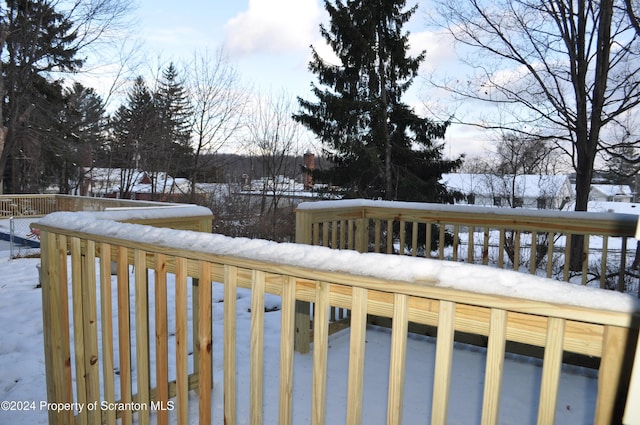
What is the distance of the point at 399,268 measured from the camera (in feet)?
3.73

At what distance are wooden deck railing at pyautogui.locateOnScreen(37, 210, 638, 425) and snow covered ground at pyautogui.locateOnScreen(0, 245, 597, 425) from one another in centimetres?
77

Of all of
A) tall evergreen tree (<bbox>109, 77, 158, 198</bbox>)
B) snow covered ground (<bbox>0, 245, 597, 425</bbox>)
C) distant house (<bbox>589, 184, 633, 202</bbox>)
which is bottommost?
snow covered ground (<bbox>0, 245, 597, 425</bbox>)

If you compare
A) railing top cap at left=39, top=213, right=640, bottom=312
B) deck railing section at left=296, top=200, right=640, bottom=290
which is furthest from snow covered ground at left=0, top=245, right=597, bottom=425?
railing top cap at left=39, top=213, right=640, bottom=312

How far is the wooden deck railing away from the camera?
90cm

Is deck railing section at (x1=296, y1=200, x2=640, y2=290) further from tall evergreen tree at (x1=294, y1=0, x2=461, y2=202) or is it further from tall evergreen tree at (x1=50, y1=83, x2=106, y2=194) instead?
tall evergreen tree at (x1=50, y1=83, x2=106, y2=194)

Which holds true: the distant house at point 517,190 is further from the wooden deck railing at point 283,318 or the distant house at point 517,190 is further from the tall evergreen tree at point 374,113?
the wooden deck railing at point 283,318

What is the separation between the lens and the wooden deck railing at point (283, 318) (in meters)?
0.90

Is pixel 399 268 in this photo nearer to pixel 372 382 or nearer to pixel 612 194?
pixel 372 382

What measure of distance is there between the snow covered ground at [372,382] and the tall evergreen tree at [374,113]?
900 centimetres

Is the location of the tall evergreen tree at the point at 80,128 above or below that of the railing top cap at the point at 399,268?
above

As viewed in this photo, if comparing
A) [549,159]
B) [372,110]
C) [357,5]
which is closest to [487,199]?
[549,159]

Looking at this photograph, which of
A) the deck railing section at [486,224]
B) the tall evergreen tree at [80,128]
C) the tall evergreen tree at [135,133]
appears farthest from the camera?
the tall evergreen tree at [135,133]

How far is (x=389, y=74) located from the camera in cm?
Answer: 1239

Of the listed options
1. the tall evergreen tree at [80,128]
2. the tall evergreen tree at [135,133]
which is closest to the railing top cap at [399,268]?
the tall evergreen tree at [80,128]
